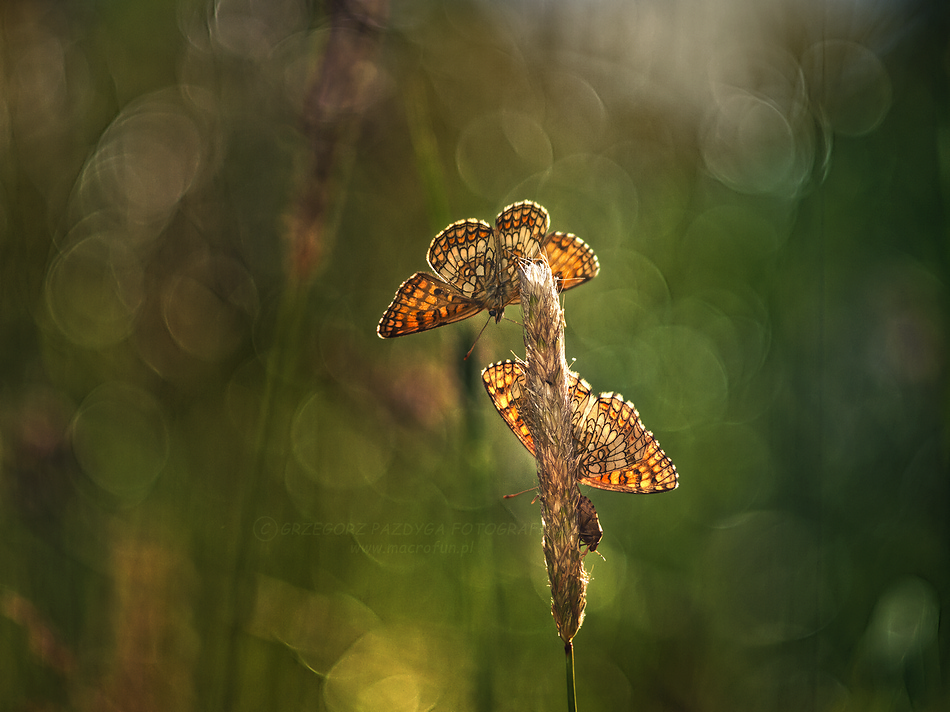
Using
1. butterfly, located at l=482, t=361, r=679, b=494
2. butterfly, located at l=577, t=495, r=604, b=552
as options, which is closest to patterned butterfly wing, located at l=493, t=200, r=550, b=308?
butterfly, located at l=482, t=361, r=679, b=494

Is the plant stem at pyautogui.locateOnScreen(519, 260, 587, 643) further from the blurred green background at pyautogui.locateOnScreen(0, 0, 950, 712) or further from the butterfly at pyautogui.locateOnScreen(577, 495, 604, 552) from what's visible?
the blurred green background at pyautogui.locateOnScreen(0, 0, 950, 712)

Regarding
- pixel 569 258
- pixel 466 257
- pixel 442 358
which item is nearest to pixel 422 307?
pixel 466 257

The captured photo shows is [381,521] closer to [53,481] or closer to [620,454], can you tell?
[53,481]

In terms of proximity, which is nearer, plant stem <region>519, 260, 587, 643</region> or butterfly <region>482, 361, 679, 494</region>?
plant stem <region>519, 260, 587, 643</region>

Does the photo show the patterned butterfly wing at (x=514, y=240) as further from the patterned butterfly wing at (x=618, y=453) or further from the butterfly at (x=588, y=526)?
the butterfly at (x=588, y=526)

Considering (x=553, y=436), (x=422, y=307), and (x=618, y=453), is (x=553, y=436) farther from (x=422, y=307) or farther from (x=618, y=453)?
(x=422, y=307)

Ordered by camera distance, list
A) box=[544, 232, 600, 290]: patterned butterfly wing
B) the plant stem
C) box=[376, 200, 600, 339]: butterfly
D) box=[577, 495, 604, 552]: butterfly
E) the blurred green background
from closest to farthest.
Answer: the plant stem, box=[577, 495, 604, 552]: butterfly, box=[376, 200, 600, 339]: butterfly, box=[544, 232, 600, 290]: patterned butterfly wing, the blurred green background

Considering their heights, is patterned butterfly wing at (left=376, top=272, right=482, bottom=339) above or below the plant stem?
above
